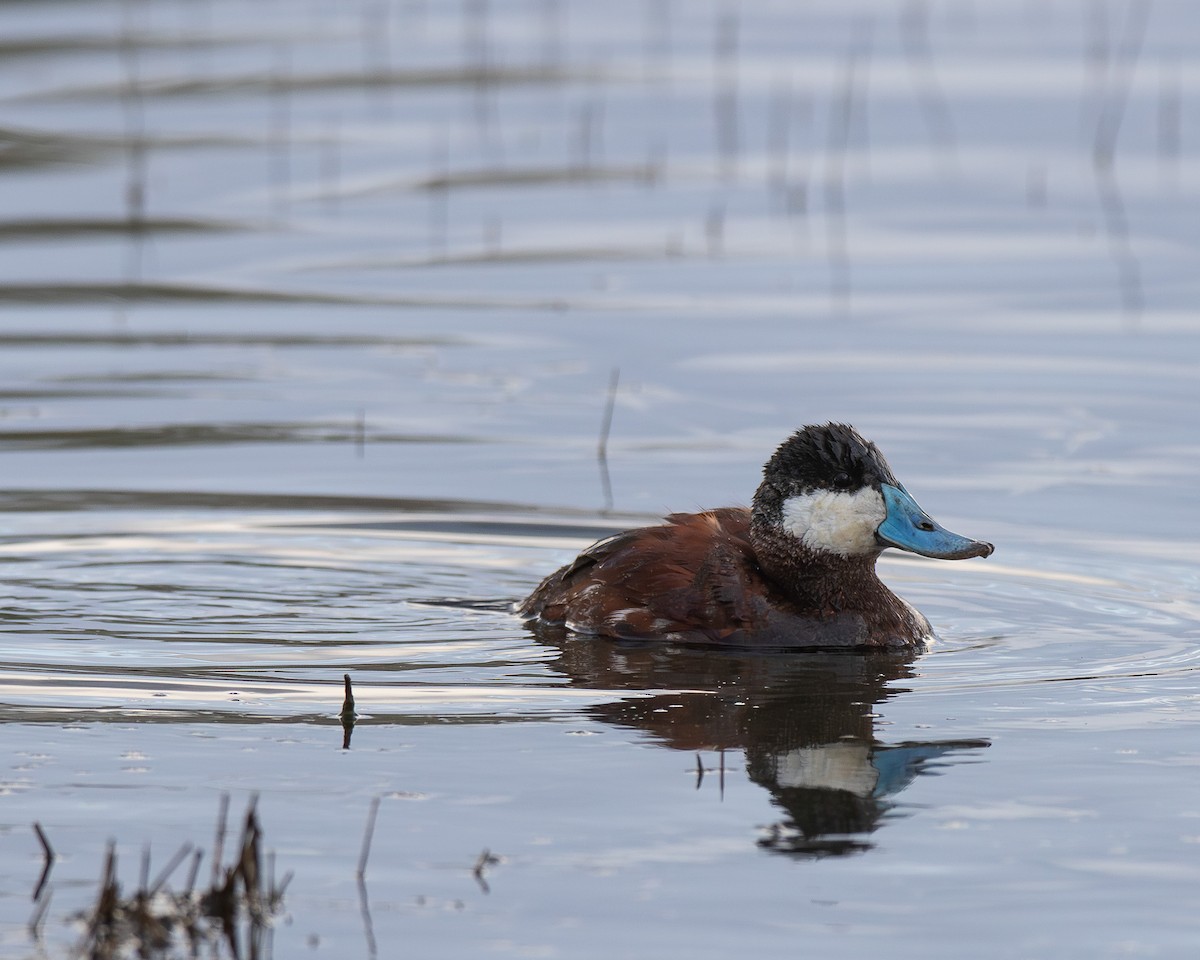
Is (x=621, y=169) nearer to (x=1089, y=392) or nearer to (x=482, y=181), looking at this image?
(x=482, y=181)

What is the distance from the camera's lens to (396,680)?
686 cm

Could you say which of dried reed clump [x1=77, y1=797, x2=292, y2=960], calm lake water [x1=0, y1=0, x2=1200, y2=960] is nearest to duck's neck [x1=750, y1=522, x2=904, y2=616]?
calm lake water [x1=0, y1=0, x2=1200, y2=960]

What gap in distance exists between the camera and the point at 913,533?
757 centimetres

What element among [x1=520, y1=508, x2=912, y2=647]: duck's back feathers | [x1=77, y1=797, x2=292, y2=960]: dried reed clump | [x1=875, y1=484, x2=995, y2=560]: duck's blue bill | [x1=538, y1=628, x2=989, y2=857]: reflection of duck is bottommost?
[x1=77, y1=797, x2=292, y2=960]: dried reed clump

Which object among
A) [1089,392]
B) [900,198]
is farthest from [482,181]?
[1089,392]

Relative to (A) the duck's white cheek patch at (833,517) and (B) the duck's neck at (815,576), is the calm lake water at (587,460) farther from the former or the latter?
(A) the duck's white cheek patch at (833,517)

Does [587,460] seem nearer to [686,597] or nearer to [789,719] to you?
[686,597]

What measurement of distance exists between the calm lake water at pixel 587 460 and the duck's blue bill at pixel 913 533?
0.33 m

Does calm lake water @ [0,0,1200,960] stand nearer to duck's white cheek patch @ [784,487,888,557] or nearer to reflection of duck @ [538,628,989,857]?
reflection of duck @ [538,628,989,857]

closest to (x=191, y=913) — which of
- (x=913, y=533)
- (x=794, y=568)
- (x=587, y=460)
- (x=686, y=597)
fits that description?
(x=686, y=597)

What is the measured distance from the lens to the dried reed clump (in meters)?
4.52

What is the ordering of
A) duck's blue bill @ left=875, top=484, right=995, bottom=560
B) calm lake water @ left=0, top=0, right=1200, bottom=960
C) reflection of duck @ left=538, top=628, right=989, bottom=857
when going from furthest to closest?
1. duck's blue bill @ left=875, top=484, right=995, bottom=560
2. reflection of duck @ left=538, top=628, right=989, bottom=857
3. calm lake water @ left=0, top=0, right=1200, bottom=960

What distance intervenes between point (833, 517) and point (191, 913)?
136 inches

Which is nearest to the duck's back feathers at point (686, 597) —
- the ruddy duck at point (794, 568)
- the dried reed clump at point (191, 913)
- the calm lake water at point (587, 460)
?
the ruddy duck at point (794, 568)
